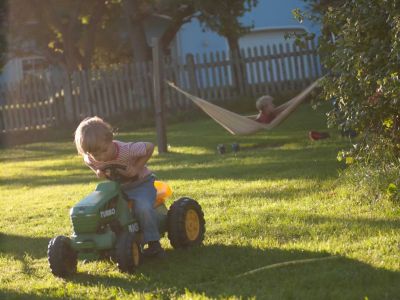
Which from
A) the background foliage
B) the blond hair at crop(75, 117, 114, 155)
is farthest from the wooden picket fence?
the blond hair at crop(75, 117, 114, 155)

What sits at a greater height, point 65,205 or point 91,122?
point 91,122

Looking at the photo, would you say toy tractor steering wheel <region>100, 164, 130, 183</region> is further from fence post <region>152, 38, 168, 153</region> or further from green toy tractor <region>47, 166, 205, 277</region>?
fence post <region>152, 38, 168, 153</region>

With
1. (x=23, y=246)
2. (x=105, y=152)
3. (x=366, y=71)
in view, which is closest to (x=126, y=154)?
(x=105, y=152)

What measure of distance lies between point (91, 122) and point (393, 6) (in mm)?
2503

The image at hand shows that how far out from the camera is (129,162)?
577 cm

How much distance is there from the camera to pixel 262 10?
2895 centimetres

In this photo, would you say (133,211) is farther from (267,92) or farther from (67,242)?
(267,92)

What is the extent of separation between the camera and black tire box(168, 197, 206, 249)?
5.82 m

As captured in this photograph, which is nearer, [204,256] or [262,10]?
[204,256]

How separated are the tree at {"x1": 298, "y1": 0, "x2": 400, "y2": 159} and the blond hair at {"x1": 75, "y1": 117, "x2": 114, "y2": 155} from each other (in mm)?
2086

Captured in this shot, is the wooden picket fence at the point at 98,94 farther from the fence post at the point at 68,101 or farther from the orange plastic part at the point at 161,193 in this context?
the orange plastic part at the point at 161,193

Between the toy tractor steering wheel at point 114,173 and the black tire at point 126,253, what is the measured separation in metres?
0.54

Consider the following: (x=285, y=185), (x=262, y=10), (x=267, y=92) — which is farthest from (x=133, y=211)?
(x=262, y=10)

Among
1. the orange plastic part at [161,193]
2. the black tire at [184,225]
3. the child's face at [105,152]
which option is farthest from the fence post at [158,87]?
the child's face at [105,152]
